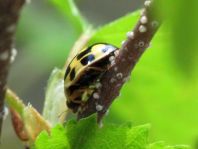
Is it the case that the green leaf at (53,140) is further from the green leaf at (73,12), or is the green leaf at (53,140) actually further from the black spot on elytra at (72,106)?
the green leaf at (73,12)

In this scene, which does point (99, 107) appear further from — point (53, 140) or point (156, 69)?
point (156, 69)

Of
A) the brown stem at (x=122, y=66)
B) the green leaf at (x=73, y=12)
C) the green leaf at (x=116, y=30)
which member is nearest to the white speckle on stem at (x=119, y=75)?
the brown stem at (x=122, y=66)

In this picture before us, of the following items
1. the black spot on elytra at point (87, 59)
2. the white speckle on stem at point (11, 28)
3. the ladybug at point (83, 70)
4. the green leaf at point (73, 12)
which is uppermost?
the green leaf at point (73, 12)

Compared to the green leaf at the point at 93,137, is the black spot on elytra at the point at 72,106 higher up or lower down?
higher up

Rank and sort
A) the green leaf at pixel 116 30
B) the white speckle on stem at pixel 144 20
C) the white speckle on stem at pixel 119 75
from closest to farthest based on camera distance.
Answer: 1. the white speckle on stem at pixel 144 20
2. the white speckle on stem at pixel 119 75
3. the green leaf at pixel 116 30

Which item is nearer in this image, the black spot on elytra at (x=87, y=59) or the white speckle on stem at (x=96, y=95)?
the white speckle on stem at (x=96, y=95)

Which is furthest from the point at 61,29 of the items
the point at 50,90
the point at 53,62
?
the point at 50,90

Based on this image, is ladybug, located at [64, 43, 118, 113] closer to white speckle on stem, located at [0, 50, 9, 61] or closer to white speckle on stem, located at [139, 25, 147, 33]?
white speckle on stem, located at [139, 25, 147, 33]
